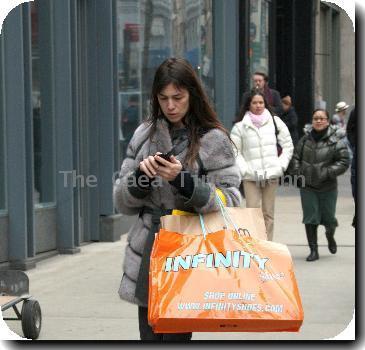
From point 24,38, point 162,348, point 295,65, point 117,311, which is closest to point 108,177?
point 24,38

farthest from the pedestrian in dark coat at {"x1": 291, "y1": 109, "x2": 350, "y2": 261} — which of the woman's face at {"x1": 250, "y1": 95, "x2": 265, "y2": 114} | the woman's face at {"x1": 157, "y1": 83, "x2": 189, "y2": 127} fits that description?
the woman's face at {"x1": 157, "y1": 83, "x2": 189, "y2": 127}

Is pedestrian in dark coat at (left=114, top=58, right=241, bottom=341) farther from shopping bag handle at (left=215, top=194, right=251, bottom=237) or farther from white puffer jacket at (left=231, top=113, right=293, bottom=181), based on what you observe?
white puffer jacket at (left=231, top=113, right=293, bottom=181)

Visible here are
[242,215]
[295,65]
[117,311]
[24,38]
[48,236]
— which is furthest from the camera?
[295,65]

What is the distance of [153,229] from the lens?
4.72 meters

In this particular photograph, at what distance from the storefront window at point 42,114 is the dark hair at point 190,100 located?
6509mm

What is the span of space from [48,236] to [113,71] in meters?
2.36

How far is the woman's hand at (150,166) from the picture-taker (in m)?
4.50

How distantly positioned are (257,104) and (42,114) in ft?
7.41

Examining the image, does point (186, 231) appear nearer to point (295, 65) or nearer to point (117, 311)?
point (117, 311)

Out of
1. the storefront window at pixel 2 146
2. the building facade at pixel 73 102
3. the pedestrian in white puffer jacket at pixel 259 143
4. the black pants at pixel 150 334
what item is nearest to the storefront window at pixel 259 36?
the building facade at pixel 73 102

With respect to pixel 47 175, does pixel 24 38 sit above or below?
above

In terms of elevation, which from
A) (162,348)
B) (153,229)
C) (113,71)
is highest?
(113,71)

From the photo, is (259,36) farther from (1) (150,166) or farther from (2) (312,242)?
(1) (150,166)

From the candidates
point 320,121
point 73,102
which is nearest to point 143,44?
point 73,102
